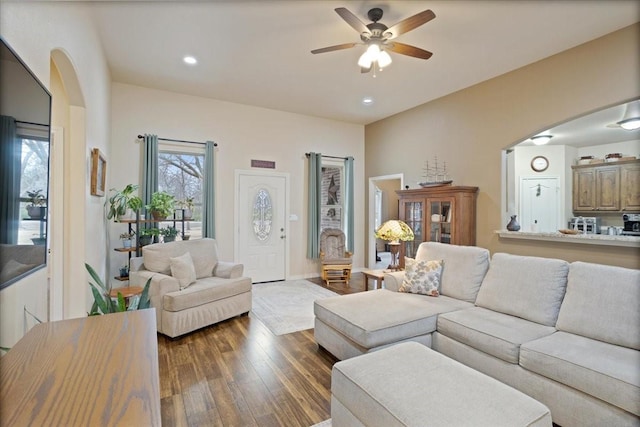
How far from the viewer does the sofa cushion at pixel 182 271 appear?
3.43 meters

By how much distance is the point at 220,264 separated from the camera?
411 cm

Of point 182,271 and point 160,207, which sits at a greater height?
point 160,207

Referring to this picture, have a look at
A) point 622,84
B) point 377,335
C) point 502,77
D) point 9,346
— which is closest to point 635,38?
A: point 622,84

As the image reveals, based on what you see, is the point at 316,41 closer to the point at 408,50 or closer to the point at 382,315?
the point at 408,50

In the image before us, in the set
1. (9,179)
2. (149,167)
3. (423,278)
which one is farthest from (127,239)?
(423,278)

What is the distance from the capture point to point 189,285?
350 centimetres

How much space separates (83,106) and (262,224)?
3.42 meters

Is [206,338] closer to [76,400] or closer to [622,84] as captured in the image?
[76,400]

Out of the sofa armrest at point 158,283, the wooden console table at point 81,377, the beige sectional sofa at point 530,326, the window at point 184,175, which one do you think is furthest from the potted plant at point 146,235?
the wooden console table at point 81,377

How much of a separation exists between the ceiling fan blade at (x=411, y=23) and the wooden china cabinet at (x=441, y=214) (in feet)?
8.09

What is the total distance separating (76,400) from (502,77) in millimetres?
5149

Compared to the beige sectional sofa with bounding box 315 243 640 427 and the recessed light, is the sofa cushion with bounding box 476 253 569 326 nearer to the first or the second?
the beige sectional sofa with bounding box 315 243 640 427

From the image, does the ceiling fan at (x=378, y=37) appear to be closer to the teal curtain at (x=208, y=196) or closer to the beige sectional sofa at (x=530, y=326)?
the beige sectional sofa at (x=530, y=326)

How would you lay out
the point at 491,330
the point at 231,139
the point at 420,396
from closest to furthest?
the point at 420,396 < the point at 491,330 < the point at 231,139
